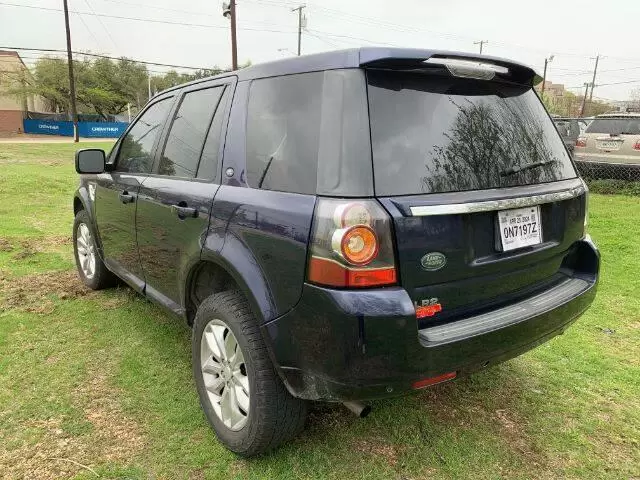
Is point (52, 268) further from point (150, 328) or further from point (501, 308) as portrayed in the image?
point (501, 308)

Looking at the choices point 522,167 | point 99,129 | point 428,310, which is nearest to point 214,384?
point 428,310

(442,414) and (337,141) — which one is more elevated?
(337,141)

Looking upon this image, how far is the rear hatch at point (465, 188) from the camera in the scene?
6.18ft

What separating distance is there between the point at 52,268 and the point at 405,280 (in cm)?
465

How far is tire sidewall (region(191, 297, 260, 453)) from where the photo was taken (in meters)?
2.15

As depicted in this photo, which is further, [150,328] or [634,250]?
[634,250]

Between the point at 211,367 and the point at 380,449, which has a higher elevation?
the point at 211,367

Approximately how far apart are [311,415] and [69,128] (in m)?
49.8

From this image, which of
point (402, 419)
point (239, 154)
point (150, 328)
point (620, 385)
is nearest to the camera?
point (239, 154)

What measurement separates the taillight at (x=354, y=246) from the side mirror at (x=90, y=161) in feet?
8.23

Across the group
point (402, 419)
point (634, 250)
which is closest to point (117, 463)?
point (402, 419)

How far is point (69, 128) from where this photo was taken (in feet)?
150

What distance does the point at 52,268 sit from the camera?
5.29 metres

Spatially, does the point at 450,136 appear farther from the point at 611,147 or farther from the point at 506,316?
the point at 611,147
